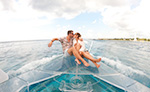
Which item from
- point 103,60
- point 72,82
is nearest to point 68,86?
point 72,82

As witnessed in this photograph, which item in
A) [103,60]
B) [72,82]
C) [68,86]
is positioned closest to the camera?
[68,86]

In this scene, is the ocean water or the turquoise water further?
the ocean water

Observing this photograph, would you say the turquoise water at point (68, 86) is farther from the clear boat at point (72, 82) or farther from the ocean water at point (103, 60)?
the ocean water at point (103, 60)

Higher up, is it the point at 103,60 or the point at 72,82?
the point at 72,82

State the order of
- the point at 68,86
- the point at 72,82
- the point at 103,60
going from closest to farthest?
the point at 68,86
the point at 72,82
the point at 103,60

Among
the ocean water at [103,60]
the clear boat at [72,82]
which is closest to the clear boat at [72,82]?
the clear boat at [72,82]

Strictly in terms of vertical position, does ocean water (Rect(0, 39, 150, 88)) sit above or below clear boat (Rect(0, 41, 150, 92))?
below

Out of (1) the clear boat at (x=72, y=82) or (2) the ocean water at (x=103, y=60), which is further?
(2) the ocean water at (x=103, y=60)

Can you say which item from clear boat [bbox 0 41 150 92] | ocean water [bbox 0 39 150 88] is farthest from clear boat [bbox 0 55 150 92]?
ocean water [bbox 0 39 150 88]

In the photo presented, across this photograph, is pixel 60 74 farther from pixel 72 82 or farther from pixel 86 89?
pixel 86 89

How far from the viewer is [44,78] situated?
1656 mm

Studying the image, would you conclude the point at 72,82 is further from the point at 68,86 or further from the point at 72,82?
the point at 68,86

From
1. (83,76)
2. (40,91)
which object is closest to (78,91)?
(83,76)

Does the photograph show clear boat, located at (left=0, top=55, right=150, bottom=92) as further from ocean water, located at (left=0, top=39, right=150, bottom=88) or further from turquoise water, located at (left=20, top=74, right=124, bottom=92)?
ocean water, located at (left=0, top=39, right=150, bottom=88)
